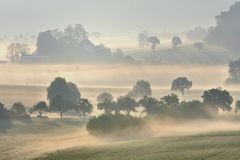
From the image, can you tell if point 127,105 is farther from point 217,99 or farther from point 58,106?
point 217,99

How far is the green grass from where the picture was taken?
69125mm

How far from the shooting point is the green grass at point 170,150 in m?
69.1

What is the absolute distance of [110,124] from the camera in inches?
4466

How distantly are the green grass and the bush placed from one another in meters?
24.1

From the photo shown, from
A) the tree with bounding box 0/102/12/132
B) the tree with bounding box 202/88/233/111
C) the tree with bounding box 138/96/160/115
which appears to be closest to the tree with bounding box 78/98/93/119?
the tree with bounding box 138/96/160/115

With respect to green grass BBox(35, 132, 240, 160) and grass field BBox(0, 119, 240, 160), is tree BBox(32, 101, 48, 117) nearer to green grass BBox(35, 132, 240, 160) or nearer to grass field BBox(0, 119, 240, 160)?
grass field BBox(0, 119, 240, 160)

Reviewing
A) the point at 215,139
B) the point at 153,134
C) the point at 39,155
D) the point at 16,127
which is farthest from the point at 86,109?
the point at 215,139

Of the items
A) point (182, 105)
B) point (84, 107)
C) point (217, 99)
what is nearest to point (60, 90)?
point (84, 107)

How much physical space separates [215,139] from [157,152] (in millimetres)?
9996

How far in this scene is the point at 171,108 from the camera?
132m

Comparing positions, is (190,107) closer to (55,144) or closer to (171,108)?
(171,108)

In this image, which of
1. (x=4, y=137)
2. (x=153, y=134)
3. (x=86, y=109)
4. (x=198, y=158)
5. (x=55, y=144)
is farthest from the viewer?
(x=86, y=109)

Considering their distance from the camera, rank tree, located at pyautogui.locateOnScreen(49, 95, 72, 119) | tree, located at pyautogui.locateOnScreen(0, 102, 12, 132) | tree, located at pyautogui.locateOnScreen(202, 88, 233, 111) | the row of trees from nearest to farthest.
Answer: tree, located at pyautogui.locateOnScreen(0, 102, 12, 132), the row of trees, tree, located at pyautogui.locateOnScreen(202, 88, 233, 111), tree, located at pyautogui.locateOnScreen(49, 95, 72, 119)

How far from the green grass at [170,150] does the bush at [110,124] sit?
79.0 ft
